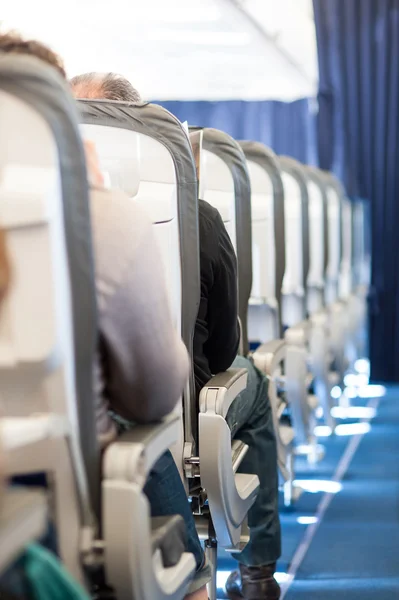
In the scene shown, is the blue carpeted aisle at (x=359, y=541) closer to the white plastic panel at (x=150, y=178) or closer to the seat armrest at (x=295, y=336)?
the seat armrest at (x=295, y=336)

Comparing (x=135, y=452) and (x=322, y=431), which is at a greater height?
(x=135, y=452)

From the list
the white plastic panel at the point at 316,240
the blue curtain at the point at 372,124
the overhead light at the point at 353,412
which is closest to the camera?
the white plastic panel at the point at 316,240

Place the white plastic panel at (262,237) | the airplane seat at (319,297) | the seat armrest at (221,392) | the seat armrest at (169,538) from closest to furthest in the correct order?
the seat armrest at (169,538) < the seat armrest at (221,392) < the white plastic panel at (262,237) < the airplane seat at (319,297)

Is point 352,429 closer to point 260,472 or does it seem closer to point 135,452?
point 260,472

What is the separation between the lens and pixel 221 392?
2.29 metres

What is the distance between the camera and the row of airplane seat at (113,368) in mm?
1338

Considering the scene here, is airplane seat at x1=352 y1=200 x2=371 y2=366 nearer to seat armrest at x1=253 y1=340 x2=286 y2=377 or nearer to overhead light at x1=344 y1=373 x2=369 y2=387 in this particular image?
overhead light at x1=344 y1=373 x2=369 y2=387

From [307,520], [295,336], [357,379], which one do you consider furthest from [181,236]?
[357,379]

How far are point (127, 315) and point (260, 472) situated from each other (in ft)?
4.54

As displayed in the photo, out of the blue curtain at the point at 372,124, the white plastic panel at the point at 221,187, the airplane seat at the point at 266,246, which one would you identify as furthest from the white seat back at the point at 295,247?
the blue curtain at the point at 372,124

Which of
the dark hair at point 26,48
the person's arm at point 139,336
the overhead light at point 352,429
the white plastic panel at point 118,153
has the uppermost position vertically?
the dark hair at point 26,48

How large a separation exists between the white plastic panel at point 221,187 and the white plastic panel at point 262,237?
684 mm

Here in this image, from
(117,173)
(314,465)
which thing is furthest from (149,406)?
(314,465)

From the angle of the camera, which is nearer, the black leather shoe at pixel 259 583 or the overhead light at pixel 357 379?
the black leather shoe at pixel 259 583
